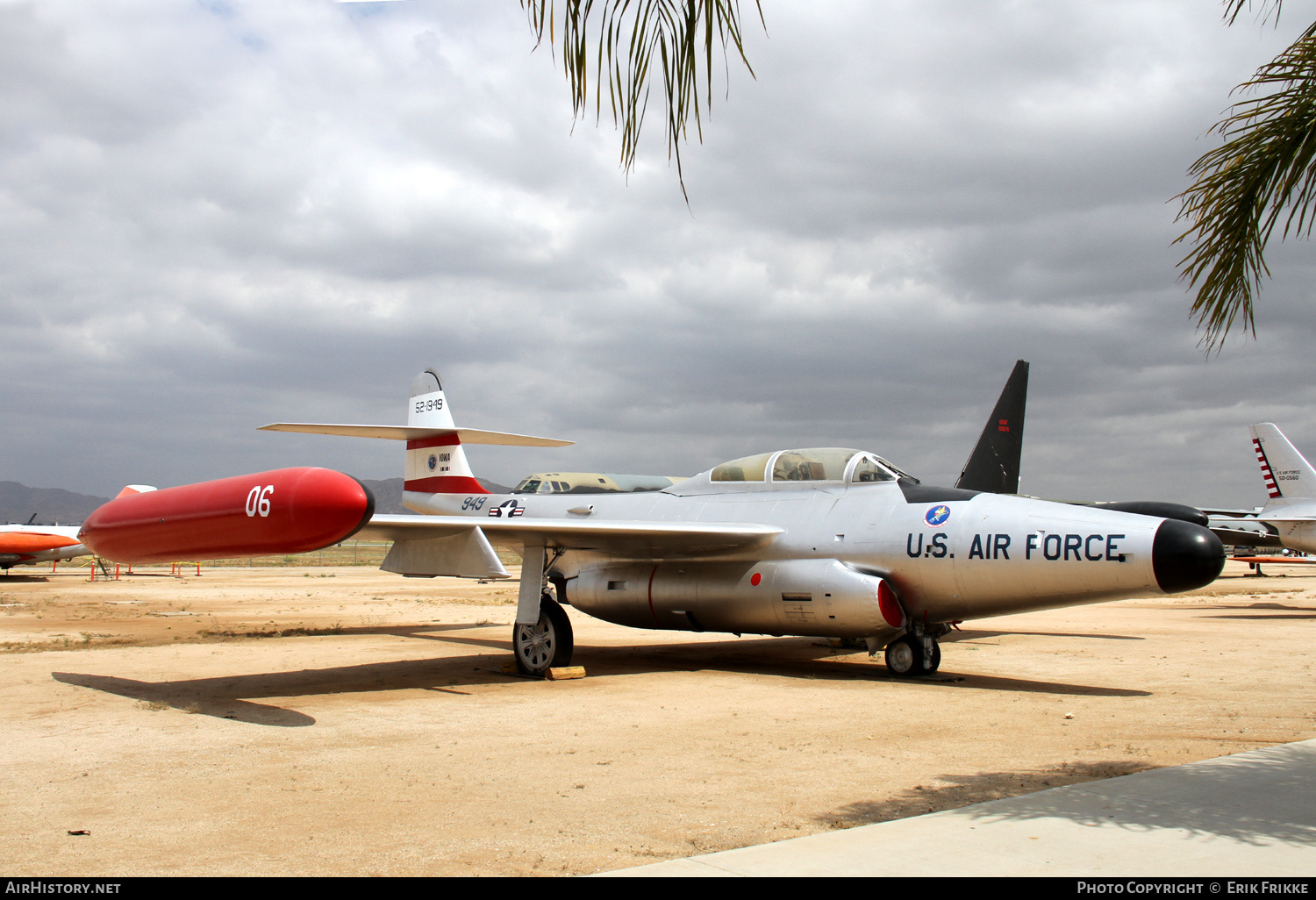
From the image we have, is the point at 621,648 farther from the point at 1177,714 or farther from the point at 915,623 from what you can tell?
the point at 1177,714

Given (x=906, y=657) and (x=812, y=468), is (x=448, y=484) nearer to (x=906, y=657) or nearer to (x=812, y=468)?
(x=812, y=468)

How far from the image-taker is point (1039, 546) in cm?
989

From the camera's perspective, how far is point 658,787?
568cm

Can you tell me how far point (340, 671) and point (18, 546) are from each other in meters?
26.7

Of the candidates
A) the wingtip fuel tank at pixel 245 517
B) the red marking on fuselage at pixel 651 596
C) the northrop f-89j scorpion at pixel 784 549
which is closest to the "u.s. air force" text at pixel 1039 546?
the northrop f-89j scorpion at pixel 784 549

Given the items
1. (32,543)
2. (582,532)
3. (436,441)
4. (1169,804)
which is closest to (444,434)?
(436,441)

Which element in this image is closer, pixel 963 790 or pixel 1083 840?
pixel 1083 840

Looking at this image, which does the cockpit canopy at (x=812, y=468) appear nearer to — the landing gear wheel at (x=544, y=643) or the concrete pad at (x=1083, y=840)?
the landing gear wheel at (x=544, y=643)

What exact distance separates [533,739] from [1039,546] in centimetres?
592

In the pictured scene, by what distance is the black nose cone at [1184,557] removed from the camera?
8945mm

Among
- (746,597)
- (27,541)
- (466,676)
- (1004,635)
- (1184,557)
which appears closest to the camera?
(1184,557)

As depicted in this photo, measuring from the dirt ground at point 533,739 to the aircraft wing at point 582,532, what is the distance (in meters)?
1.70

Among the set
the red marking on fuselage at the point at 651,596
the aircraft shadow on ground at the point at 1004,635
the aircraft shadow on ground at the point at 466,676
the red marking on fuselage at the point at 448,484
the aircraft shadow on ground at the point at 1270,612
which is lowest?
the aircraft shadow on ground at the point at 466,676

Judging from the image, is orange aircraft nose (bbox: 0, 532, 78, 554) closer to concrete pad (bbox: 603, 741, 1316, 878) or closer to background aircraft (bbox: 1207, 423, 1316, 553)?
concrete pad (bbox: 603, 741, 1316, 878)
